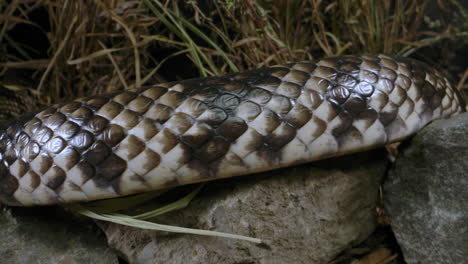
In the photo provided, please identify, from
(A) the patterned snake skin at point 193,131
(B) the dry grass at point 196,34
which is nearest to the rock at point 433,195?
(A) the patterned snake skin at point 193,131

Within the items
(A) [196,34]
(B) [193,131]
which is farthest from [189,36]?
(B) [193,131]

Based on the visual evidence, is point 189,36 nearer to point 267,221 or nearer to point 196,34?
point 196,34

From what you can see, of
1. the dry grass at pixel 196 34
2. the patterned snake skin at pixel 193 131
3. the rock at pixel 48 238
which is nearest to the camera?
the patterned snake skin at pixel 193 131

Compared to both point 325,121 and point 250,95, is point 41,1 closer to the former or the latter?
point 250,95

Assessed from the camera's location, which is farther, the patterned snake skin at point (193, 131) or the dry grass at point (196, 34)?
the dry grass at point (196, 34)

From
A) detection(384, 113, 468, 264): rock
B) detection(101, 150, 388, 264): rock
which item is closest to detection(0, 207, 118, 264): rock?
detection(101, 150, 388, 264): rock

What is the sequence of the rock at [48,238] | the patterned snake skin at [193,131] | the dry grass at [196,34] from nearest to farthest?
the patterned snake skin at [193,131], the rock at [48,238], the dry grass at [196,34]

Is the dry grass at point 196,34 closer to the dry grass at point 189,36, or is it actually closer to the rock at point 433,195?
the dry grass at point 189,36

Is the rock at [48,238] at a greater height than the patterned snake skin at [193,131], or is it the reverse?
the patterned snake skin at [193,131]
